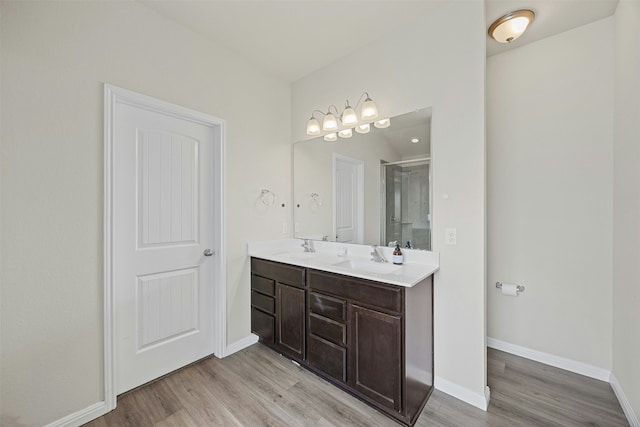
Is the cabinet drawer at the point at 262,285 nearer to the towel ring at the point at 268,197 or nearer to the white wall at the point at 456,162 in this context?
the towel ring at the point at 268,197

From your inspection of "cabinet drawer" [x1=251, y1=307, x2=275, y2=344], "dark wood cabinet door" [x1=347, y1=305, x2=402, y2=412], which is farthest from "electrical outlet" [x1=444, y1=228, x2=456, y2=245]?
"cabinet drawer" [x1=251, y1=307, x2=275, y2=344]

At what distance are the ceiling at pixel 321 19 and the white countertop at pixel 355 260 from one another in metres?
1.82

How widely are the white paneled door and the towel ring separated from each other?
0.52 metres

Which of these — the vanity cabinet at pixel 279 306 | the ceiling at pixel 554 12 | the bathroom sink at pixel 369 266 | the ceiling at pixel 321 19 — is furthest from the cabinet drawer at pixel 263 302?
the ceiling at pixel 554 12

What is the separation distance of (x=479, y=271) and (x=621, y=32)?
6.26 ft

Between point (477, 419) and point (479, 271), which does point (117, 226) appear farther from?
point (477, 419)

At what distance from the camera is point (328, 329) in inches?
75.9

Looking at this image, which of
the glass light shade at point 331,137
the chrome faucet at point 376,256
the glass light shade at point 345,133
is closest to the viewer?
the chrome faucet at point 376,256

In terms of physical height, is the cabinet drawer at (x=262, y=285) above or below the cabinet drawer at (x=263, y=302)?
above

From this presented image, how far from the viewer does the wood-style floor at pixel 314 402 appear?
63.6 inches

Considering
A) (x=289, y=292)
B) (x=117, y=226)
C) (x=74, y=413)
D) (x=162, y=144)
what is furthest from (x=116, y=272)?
(x=289, y=292)

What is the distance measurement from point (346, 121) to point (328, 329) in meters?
1.78

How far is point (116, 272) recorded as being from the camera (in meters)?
1.82

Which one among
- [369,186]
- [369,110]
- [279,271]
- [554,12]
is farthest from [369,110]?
[279,271]
